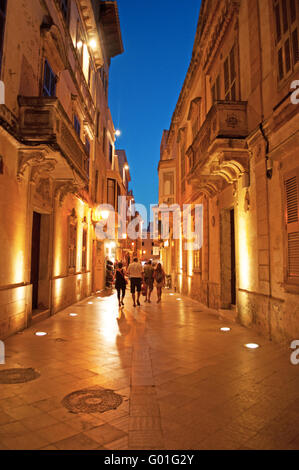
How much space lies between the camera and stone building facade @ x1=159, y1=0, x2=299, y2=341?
21.8ft

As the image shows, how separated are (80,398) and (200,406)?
1.52 meters

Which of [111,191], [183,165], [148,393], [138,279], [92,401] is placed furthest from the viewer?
[111,191]

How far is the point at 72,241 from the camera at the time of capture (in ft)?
44.6

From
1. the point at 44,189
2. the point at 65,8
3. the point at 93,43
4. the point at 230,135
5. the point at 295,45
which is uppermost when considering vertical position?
the point at 93,43

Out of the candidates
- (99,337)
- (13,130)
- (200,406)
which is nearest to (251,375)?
(200,406)

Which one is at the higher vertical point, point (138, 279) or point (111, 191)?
point (111, 191)

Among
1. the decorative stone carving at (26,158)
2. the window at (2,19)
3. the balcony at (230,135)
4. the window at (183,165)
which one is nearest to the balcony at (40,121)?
the decorative stone carving at (26,158)

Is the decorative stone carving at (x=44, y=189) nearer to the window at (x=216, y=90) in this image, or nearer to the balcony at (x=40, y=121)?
the balcony at (x=40, y=121)

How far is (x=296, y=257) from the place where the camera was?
643 centimetres

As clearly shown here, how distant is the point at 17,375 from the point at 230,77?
1053 centimetres

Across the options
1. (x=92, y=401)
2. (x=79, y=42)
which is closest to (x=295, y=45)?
(x=92, y=401)

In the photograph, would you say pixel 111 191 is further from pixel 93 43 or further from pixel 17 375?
pixel 17 375

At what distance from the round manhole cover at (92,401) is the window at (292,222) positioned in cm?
430

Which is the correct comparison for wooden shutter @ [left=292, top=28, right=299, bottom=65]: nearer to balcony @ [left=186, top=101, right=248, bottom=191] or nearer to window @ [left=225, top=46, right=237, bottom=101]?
balcony @ [left=186, top=101, right=248, bottom=191]
